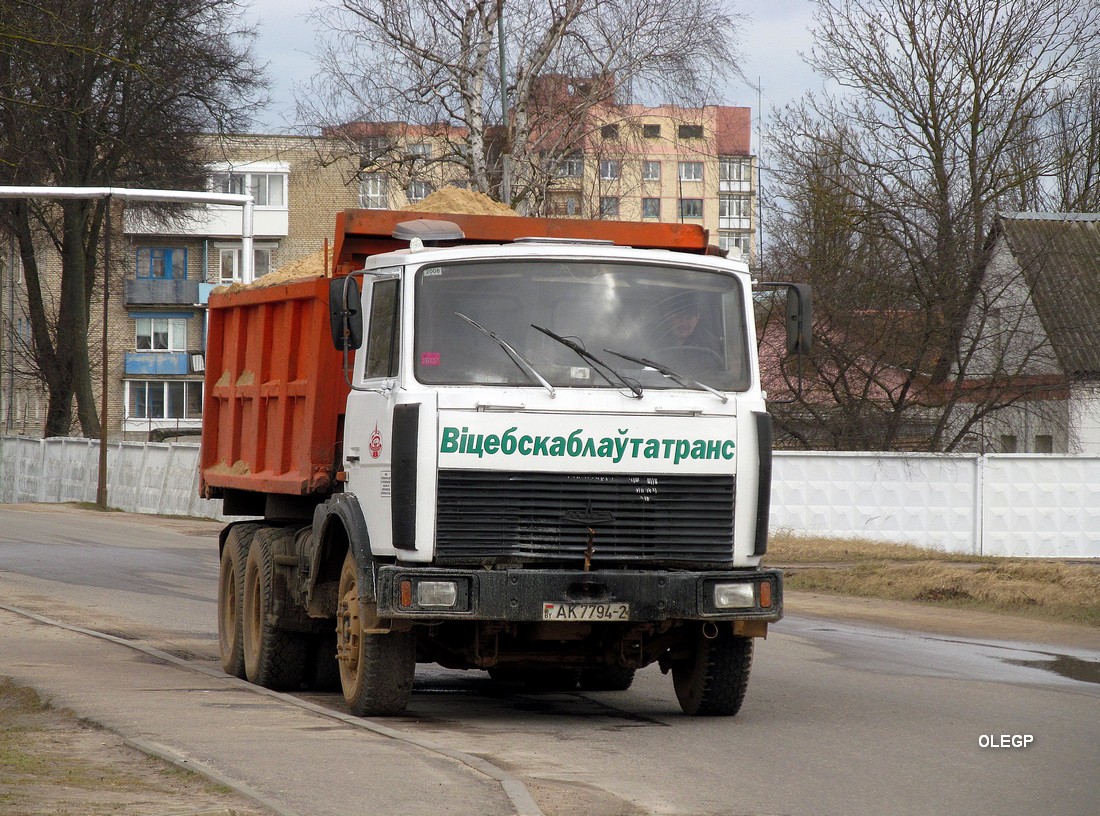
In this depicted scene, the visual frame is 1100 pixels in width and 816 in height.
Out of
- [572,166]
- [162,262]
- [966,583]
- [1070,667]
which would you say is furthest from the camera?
[162,262]

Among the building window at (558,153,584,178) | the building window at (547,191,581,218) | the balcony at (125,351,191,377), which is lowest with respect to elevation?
the balcony at (125,351,191,377)

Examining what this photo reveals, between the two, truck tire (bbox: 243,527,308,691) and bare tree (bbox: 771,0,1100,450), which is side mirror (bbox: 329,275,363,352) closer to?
truck tire (bbox: 243,527,308,691)

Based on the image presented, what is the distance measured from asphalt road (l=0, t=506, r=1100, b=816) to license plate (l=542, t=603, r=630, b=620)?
0.68 metres

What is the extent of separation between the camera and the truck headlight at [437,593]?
866cm

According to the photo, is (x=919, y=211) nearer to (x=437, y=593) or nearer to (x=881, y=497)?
(x=881, y=497)

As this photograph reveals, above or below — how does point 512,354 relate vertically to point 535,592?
above

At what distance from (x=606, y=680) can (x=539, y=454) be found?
10.6 ft

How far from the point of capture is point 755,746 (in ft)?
28.6

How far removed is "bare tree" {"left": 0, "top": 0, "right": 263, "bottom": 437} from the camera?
36000 mm

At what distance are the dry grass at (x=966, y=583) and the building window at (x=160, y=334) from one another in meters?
58.7

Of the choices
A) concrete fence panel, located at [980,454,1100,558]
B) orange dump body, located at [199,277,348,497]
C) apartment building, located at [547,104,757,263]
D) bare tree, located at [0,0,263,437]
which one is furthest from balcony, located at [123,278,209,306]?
orange dump body, located at [199,277,348,497]

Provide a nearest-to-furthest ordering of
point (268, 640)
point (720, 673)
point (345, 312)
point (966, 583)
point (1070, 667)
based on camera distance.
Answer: point (345, 312), point (720, 673), point (268, 640), point (1070, 667), point (966, 583)

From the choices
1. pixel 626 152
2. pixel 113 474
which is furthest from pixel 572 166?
pixel 113 474

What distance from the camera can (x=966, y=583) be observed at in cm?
1998
